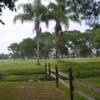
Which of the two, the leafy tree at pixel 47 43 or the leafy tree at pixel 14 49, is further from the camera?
the leafy tree at pixel 14 49

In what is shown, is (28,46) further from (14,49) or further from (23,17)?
(23,17)

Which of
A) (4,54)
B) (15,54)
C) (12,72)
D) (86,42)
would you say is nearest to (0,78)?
(12,72)

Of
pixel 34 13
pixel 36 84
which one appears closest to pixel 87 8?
pixel 36 84

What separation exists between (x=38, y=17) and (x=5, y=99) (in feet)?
113

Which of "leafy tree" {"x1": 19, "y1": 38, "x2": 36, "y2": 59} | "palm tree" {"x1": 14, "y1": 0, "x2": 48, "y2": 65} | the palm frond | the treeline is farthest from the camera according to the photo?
"leafy tree" {"x1": 19, "y1": 38, "x2": 36, "y2": 59}

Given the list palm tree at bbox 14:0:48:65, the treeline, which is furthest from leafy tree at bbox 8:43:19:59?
palm tree at bbox 14:0:48:65

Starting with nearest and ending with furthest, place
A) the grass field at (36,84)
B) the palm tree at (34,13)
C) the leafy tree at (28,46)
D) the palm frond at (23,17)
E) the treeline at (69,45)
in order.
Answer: the grass field at (36,84) < the palm tree at (34,13) < the palm frond at (23,17) < the treeline at (69,45) < the leafy tree at (28,46)

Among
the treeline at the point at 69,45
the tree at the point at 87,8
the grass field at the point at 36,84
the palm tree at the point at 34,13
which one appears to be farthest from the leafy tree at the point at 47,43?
the tree at the point at 87,8

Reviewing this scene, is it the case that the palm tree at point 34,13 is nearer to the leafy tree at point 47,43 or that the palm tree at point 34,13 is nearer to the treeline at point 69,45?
the treeline at point 69,45

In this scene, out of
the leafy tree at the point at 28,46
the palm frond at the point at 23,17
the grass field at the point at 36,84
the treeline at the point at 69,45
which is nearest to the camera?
the grass field at the point at 36,84

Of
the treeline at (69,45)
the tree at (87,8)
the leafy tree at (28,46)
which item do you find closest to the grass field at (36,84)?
the tree at (87,8)

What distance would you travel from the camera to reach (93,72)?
126 ft

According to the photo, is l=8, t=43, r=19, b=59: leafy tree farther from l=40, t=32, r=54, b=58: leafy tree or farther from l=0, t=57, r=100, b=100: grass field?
l=0, t=57, r=100, b=100: grass field

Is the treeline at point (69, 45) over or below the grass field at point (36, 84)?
over
